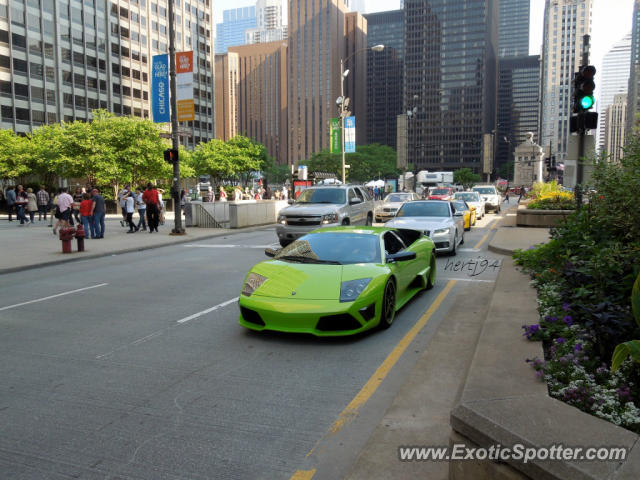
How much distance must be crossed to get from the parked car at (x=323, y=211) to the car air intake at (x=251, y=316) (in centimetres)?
908

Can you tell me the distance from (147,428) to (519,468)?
2.78 meters

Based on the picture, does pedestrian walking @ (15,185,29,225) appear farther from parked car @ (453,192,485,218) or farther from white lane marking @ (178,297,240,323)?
parked car @ (453,192,485,218)

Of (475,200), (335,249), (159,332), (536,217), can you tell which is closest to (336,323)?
(335,249)

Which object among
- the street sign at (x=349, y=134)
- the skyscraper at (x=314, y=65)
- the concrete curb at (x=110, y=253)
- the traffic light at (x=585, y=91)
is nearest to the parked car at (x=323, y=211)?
the concrete curb at (x=110, y=253)

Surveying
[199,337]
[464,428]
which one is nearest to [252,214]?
[199,337]

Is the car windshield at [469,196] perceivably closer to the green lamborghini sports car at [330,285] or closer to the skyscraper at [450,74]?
the green lamborghini sports car at [330,285]

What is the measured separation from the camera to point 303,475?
343cm

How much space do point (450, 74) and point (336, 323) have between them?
181 meters

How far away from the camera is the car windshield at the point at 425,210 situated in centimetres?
1513

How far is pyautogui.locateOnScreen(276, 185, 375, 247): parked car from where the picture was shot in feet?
52.1

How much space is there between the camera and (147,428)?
4.12 m

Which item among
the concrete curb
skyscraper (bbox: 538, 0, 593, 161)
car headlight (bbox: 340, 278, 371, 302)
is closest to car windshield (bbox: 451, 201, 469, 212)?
the concrete curb

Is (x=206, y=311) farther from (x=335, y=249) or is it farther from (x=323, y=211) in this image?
(x=323, y=211)

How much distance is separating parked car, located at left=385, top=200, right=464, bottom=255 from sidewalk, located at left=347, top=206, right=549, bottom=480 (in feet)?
19.1
